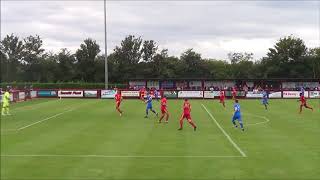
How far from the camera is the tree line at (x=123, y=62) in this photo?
357 ft

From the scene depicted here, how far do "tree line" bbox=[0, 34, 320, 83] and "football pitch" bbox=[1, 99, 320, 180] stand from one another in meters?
73.0

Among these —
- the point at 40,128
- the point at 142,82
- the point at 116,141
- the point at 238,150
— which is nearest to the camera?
the point at 238,150

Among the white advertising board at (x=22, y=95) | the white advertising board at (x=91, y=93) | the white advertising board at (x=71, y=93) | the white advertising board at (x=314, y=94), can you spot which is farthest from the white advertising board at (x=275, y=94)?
the white advertising board at (x=22, y=95)

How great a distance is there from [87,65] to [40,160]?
91.3 meters

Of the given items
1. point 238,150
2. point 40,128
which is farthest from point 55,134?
point 238,150

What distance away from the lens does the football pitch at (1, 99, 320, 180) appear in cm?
1728

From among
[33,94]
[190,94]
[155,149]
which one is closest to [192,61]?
[190,94]

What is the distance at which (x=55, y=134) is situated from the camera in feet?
90.2

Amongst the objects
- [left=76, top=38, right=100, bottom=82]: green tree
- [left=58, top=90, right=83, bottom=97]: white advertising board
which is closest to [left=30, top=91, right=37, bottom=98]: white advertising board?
[left=58, top=90, right=83, bottom=97]: white advertising board

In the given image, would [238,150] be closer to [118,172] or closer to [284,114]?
[118,172]

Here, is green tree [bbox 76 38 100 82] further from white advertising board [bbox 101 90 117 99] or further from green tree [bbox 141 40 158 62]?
white advertising board [bbox 101 90 117 99]

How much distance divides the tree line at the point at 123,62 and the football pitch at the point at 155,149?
2876 inches

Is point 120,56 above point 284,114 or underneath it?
above

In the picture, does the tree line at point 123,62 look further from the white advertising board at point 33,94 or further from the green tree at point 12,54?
the white advertising board at point 33,94
